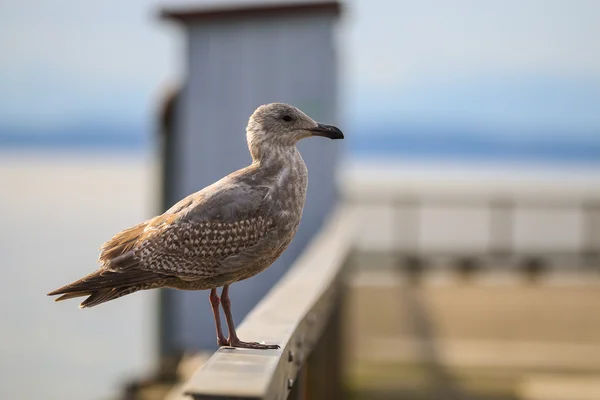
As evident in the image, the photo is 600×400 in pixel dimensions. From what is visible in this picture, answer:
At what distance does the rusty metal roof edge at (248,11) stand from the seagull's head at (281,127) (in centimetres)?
605

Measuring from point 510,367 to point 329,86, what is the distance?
380 cm

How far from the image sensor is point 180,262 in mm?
2977

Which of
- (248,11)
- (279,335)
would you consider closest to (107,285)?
(279,335)

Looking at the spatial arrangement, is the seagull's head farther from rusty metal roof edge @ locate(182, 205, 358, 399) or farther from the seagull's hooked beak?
rusty metal roof edge @ locate(182, 205, 358, 399)

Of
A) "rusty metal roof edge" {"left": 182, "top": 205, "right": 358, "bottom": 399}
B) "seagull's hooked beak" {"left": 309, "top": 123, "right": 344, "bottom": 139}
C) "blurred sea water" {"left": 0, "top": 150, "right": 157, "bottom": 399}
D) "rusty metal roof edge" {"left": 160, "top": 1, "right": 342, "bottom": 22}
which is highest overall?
"rusty metal roof edge" {"left": 160, "top": 1, "right": 342, "bottom": 22}

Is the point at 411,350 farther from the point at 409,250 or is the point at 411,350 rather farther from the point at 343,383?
the point at 409,250

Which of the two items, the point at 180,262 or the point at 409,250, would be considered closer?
the point at 180,262

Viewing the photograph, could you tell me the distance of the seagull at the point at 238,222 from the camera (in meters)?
2.99

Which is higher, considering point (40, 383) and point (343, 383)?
point (343, 383)

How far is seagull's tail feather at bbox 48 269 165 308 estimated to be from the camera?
273 centimetres

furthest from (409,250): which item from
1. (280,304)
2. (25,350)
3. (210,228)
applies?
(210,228)

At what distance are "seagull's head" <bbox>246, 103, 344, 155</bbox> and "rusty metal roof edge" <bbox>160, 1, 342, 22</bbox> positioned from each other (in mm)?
6049

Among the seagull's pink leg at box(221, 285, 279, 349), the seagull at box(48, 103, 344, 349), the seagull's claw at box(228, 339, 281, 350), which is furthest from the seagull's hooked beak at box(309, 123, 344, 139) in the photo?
the seagull's claw at box(228, 339, 281, 350)

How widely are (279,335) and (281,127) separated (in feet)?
2.95
